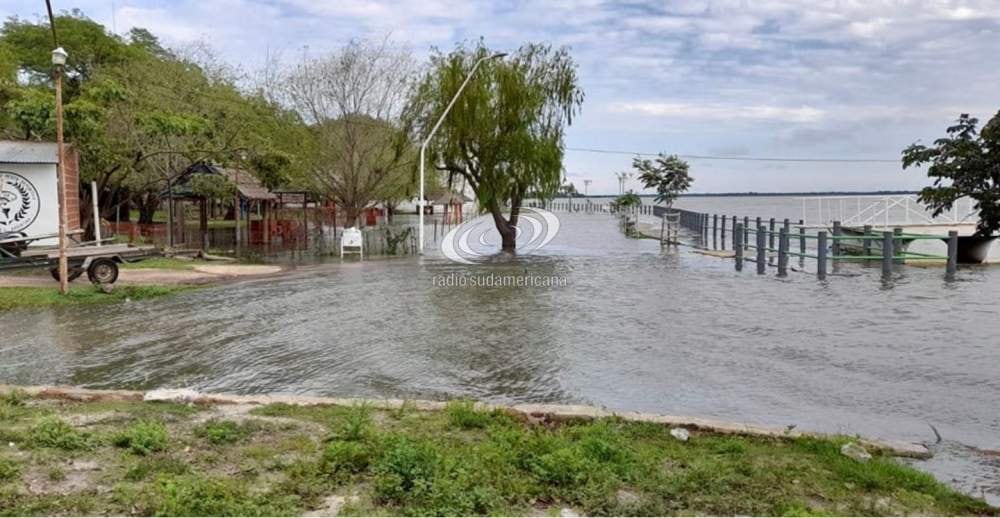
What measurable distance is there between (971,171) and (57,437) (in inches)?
255

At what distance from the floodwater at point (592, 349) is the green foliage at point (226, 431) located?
1695mm

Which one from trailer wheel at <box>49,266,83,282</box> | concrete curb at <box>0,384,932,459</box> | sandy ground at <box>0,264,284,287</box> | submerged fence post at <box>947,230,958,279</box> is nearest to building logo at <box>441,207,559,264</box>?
sandy ground at <box>0,264,284,287</box>

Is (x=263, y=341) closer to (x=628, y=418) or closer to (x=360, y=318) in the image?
(x=360, y=318)

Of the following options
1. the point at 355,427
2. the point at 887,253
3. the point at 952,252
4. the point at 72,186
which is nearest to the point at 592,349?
the point at 355,427

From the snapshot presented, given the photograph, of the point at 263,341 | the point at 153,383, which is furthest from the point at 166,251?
the point at 153,383

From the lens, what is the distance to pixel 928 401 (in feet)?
23.2

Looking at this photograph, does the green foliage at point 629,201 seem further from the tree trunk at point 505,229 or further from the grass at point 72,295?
the grass at point 72,295

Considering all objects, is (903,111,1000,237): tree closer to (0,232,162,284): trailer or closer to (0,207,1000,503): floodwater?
(0,207,1000,503): floodwater

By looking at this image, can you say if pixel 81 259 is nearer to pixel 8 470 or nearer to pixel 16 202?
pixel 16 202

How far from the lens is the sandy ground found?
1534 cm

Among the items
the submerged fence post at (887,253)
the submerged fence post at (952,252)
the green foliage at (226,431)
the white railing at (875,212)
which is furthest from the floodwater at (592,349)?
the white railing at (875,212)

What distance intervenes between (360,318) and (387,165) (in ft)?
67.2

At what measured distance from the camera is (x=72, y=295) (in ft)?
43.2

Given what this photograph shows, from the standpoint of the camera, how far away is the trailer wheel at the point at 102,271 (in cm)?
1412
